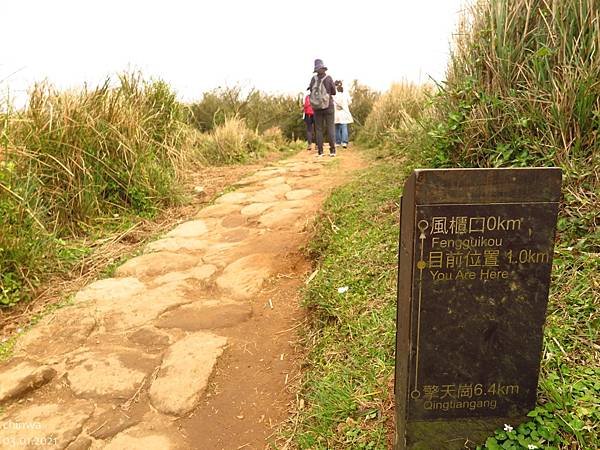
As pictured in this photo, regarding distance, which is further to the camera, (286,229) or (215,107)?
(215,107)

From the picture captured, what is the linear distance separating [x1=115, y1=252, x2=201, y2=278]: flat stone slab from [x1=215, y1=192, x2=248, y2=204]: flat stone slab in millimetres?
1547

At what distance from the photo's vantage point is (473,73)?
10.5 ft

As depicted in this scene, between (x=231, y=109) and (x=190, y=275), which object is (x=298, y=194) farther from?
(x=231, y=109)

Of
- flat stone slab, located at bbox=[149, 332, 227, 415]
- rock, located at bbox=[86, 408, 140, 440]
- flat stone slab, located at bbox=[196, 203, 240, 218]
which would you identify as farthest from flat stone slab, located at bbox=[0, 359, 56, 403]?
flat stone slab, located at bbox=[196, 203, 240, 218]

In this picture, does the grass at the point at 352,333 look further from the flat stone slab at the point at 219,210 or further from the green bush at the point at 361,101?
the green bush at the point at 361,101

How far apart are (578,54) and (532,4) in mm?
593

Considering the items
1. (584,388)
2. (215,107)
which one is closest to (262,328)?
(584,388)

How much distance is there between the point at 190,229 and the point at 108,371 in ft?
6.86

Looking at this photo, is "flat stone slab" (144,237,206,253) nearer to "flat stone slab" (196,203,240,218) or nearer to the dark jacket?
"flat stone slab" (196,203,240,218)

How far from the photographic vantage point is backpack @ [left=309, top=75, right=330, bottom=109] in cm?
748

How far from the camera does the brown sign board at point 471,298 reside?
51.9 inches

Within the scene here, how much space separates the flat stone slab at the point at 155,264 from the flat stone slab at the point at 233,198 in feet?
5.07

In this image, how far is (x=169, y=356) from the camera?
7.80 ft

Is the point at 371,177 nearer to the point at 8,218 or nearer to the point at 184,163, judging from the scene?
the point at 184,163
